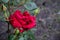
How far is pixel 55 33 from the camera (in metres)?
1.98

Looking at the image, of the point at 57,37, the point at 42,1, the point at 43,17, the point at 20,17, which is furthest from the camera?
the point at 42,1

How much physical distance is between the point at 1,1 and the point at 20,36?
275 mm

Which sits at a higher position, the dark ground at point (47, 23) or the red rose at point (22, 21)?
the red rose at point (22, 21)

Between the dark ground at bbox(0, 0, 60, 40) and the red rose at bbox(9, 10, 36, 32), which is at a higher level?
the red rose at bbox(9, 10, 36, 32)

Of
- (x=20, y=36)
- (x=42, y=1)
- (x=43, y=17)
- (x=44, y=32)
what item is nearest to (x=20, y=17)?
(x=20, y=36)

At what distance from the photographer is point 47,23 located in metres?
2.08

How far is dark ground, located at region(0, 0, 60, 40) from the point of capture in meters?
1.92

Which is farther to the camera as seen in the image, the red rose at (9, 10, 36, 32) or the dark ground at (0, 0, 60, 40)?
the dark ground at (0, 0, 60, 40)

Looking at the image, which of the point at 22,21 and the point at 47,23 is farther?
the point at 47,23

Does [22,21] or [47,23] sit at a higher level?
[22,21]

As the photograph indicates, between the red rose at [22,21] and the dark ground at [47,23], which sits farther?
the dark ground at [47,23]

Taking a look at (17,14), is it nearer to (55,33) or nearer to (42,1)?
(55,33)

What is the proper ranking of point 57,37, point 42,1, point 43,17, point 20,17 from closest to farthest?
point 20,17, point 57,37, point 43,17, point 42,1

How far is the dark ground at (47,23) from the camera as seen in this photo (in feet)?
6.30
